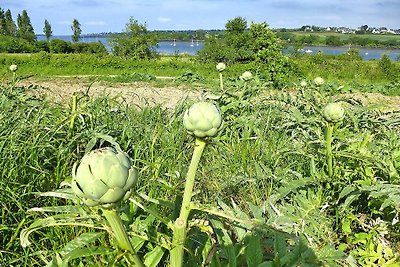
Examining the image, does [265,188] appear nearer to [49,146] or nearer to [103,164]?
[49,146]

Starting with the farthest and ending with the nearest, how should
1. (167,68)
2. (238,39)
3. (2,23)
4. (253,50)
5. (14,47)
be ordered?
(2,23)
(14,47)
(238,39)
(167,68)
(253,50)

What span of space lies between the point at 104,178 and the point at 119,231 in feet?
0.42

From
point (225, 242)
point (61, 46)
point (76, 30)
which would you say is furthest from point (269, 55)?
point (76, 30)

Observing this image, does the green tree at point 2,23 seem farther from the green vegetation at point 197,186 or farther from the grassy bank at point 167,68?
the green vegetation at point 197,186

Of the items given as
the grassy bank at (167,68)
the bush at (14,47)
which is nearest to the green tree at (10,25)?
the bush at (14,47)

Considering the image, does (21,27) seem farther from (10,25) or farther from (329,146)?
(329,146)

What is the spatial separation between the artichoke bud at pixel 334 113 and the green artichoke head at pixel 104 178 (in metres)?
0.94

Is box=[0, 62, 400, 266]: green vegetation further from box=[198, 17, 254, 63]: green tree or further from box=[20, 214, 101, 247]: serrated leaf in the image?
box=[198, 17, 254, 63]: green tree

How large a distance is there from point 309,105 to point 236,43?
56.1 ft

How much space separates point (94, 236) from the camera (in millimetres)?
1005

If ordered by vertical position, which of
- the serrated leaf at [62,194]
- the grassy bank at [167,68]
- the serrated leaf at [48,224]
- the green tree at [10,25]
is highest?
the green tree at [10,25]

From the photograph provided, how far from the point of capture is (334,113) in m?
1.38

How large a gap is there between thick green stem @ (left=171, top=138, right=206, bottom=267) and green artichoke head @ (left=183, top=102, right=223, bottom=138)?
0.02 metres

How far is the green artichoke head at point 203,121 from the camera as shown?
66cm
